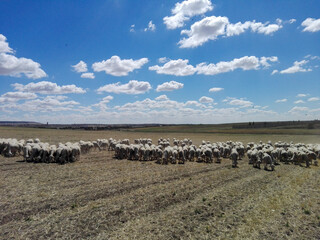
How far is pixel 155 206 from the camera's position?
898 cm

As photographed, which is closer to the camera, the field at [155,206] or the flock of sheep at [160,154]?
the field at [155,206]

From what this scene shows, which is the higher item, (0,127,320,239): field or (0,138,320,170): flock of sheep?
(0,138,320,170): flock of sheep

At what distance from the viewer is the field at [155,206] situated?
7.07 m

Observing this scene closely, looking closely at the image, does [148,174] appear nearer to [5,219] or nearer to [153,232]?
[153,232]

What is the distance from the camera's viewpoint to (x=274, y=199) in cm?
1020

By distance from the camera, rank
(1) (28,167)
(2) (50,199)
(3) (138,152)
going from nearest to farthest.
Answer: (2) (50,199) → (1) (28,167) → (3) (138,152)

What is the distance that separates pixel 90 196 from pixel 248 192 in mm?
8184

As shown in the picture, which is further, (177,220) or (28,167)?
(28,167)

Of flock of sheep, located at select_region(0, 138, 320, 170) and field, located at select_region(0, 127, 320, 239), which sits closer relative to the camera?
field, located at select_region(0, 127, 320, 239)

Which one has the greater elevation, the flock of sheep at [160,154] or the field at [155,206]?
the flock of sheep at [160,154]

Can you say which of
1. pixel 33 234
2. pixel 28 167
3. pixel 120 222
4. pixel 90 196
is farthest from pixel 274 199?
pixel 28 167

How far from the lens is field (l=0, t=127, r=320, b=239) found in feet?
23.2

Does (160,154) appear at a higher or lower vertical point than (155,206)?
higher

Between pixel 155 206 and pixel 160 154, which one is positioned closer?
pixel 155 206
